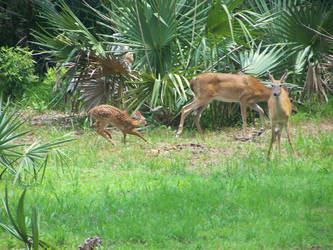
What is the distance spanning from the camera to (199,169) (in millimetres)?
7645

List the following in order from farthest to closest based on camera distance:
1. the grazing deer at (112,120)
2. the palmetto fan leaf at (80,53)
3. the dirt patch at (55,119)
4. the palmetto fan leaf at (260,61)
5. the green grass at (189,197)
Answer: the dirt patch at (55,119)
the palmetto fan leaf at (260,61)
the palmetto fan leaf at (80,53)
the grazing deer at (112,120)
the green grass at (189,197)

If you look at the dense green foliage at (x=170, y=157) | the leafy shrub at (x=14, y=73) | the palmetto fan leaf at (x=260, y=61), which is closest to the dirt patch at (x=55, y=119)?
the dense green foliage at (x=170, y=157)

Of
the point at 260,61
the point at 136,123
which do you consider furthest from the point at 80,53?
the point at 260,61

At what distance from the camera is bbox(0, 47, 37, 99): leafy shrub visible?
14.2m

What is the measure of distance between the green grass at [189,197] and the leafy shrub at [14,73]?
6.02m

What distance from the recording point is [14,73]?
14.2m

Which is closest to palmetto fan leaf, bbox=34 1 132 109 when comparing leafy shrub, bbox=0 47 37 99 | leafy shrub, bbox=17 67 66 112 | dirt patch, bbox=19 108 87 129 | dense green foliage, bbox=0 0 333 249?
dense green foliage, bbox=0 0 333 249

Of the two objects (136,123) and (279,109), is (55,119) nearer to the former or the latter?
(136,123)

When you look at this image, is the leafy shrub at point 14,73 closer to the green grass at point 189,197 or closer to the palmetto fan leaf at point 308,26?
the green grass at point 189,197

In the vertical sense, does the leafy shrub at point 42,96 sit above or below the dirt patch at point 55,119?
above

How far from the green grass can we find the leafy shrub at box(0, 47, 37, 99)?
6.02 meters

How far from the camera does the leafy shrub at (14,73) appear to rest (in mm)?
14227

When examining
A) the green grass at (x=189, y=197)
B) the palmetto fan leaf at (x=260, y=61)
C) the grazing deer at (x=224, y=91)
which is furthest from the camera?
the palmetto fan leaf at (x=260, y=61)

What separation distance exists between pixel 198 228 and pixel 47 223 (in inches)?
60.6
